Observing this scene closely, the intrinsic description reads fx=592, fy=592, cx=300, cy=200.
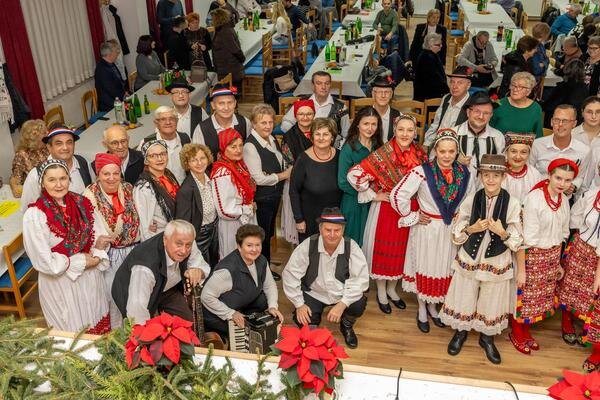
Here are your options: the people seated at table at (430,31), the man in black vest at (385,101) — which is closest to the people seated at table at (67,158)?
the man in black vest at (385,101)

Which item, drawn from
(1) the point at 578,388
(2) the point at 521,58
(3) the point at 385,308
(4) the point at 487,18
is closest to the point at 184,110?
(3) the point at 385,308

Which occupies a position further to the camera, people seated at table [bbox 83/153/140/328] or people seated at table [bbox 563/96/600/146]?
people seated at table [bbox 563/96/600/146]

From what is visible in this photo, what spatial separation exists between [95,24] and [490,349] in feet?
21.3

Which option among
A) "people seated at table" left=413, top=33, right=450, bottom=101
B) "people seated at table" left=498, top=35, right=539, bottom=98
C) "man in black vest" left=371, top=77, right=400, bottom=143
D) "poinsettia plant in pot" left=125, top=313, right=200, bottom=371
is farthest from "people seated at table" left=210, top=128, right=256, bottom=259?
"people seated at table" left=498, top=35, right=539, bottom=98

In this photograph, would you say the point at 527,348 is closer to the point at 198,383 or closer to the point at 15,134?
the point at 198,383

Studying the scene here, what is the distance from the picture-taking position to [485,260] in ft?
12.3

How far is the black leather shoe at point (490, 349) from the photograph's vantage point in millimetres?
3990

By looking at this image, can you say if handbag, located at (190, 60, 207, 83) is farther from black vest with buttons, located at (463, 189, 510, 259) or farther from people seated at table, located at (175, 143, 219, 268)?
black vest with buttons, located at (463, 189, 510, 259)

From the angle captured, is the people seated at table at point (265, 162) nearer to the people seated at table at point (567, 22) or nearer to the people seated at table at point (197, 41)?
the people seated at table at point (197, 41)

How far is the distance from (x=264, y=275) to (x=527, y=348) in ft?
6.22

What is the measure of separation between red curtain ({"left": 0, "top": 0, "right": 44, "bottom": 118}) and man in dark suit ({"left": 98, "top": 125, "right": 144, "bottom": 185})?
280cm

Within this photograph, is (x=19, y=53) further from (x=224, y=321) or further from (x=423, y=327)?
(x=423, y=327)

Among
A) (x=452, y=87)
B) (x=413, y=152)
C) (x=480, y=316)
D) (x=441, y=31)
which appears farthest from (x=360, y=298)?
(x=441, y=31)

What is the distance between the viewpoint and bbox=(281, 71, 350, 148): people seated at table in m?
4.88
